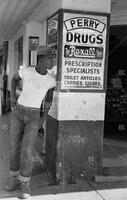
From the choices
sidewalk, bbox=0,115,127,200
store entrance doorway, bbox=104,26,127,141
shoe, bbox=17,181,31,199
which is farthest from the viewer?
store entrance doorway, bbox=104,26,127,141

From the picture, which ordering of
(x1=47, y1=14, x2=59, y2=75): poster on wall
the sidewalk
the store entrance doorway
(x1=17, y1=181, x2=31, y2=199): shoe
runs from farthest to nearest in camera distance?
the store entrance doorway
(x1=47, y1=14, x2=59, y2=75): poster on wall
the sidewalk
(x1=17, y1=181, x2=31, y2=199): shoe

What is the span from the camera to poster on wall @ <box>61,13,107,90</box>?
4.35 m

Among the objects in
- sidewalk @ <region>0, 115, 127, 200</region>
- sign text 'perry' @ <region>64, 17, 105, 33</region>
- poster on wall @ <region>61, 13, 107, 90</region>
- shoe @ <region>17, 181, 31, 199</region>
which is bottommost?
sidewalk @ <region>0, 115, 127, 200</region>

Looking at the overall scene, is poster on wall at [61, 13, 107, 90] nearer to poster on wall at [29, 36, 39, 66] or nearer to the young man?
the young man

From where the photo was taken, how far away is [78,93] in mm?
4469

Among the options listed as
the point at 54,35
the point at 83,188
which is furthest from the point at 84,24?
the point at 83,188

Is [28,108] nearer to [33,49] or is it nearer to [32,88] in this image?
[32,88]

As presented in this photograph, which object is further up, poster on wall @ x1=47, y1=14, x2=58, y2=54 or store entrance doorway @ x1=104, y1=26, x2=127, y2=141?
poster on wall @ x1=47, y1=14, x2=58, y2=54

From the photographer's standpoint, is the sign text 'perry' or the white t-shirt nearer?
the white t-shirt

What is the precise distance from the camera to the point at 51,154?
4.68 meters

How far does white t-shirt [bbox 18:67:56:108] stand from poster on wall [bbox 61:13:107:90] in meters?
0.48

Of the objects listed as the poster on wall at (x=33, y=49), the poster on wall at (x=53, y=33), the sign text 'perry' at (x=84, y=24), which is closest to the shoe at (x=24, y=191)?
the poster on wall at (x=53, y=33)

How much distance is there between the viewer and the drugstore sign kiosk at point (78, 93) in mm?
4359

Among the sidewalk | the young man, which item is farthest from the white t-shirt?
the sidewalk
